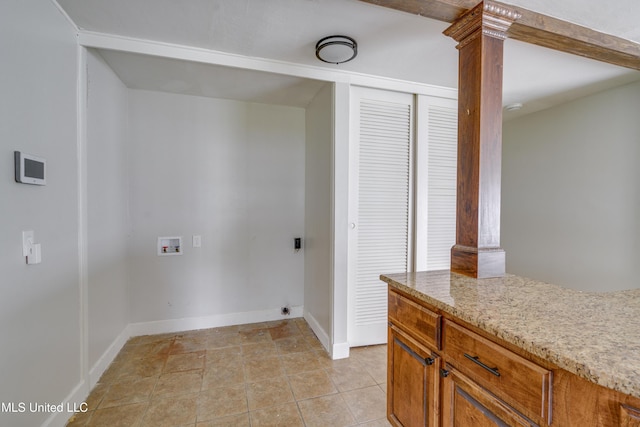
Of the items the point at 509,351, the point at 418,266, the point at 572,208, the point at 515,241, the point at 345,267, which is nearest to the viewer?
the point at 509,351

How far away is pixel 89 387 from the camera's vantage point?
1947 millimetres

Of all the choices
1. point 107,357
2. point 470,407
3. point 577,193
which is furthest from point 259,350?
point 577,193

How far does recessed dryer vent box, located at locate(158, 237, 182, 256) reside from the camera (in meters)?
2.84

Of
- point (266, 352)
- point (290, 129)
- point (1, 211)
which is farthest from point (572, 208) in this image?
point (1, 211)

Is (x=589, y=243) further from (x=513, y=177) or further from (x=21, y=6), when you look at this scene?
(x=21, y=6)

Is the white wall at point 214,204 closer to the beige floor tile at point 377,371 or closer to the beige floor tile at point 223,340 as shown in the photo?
the beige floor tile at point 223,340

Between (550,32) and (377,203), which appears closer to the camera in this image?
(550,32)

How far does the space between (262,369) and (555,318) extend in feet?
6.58

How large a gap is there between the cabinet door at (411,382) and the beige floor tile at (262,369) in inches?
40.5

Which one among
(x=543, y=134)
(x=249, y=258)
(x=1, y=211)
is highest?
(x=543, y=134)

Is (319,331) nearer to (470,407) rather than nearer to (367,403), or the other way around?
(367,403)

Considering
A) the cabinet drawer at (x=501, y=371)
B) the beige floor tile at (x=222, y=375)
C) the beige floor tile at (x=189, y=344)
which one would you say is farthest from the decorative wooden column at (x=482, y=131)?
the beige floor tile at (x=189, y=344)

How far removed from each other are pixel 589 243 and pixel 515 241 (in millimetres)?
788

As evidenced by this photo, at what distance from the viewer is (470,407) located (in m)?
1.03
